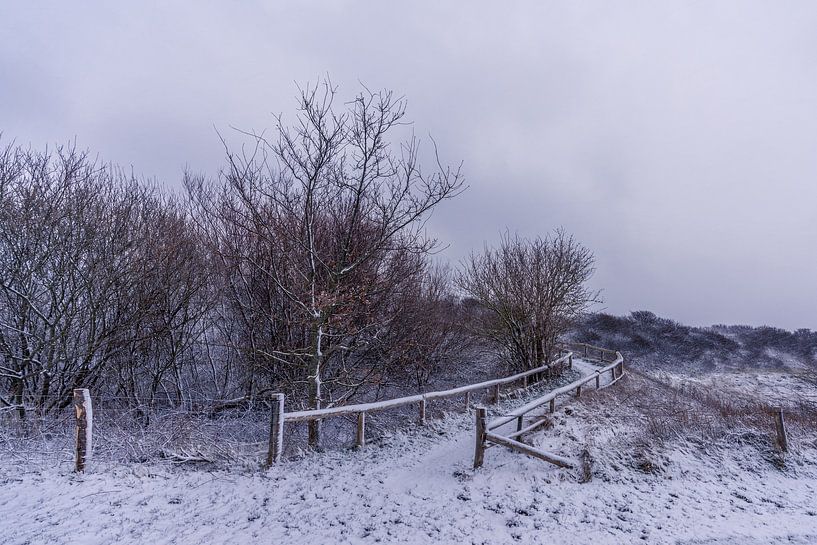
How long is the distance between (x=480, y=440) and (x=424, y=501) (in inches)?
72.8

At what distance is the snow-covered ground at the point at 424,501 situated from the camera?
5.07 metres

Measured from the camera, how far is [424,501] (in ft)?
20.5

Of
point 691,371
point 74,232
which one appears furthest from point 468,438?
point 691,371

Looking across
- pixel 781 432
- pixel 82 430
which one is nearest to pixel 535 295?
pixel 781 432

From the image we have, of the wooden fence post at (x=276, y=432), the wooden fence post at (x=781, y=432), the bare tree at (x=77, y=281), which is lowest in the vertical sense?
the wooden fence post at (x=781, y=432)

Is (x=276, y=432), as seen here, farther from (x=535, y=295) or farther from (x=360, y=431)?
(x=535, y=295)

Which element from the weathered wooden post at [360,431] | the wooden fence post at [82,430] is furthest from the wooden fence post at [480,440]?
the wooden fence post at [82,430]

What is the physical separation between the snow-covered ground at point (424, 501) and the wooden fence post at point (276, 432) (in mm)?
200

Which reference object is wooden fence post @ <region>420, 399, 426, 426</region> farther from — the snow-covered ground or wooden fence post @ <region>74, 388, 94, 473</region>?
wooden fence post @ <region>74, 388, 94, 473</region>

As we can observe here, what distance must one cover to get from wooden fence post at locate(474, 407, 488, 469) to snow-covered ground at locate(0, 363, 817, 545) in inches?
8.8

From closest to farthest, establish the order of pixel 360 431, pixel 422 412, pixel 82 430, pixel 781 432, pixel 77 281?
pixel 82 430 → pixel 360 431 → pixel 781 432 → pixel 422 412 → pixel 77 281

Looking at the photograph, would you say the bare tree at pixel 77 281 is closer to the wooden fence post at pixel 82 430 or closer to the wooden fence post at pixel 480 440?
the wooden fence post at pixel 82 430

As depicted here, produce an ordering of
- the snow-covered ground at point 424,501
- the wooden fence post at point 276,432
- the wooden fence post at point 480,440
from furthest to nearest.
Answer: the wooden fence post at point 480,440 → the wooden fence post at point 276,432 → the snow-covered ground at point 424,501

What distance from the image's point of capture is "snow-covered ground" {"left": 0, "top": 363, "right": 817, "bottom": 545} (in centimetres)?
507
